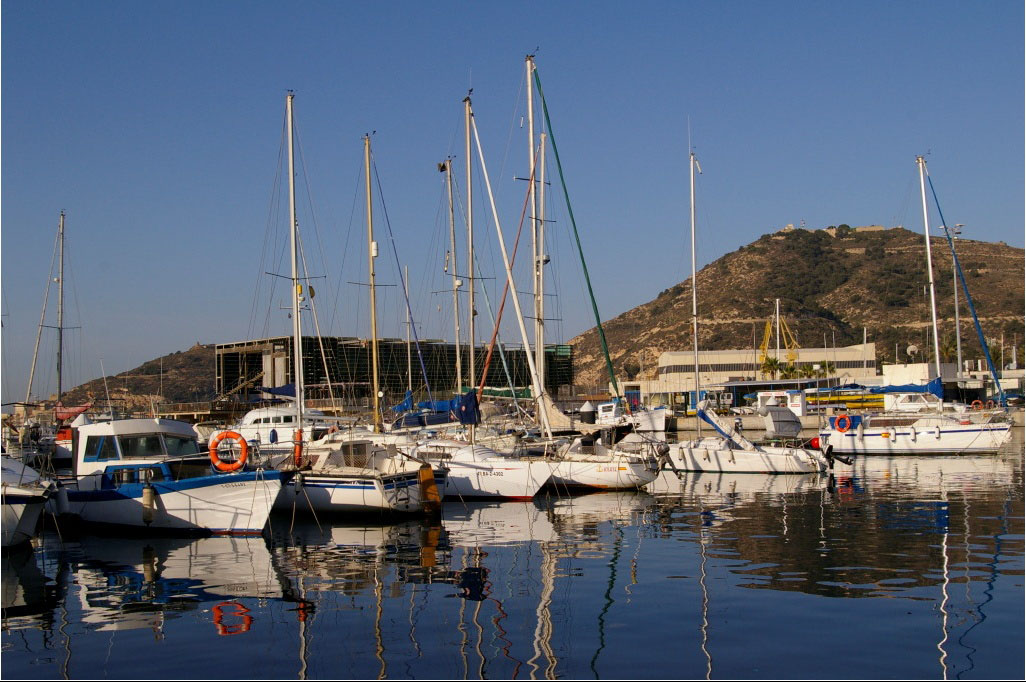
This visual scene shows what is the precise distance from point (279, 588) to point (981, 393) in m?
72.0

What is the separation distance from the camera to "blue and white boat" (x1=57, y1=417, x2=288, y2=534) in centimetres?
2308

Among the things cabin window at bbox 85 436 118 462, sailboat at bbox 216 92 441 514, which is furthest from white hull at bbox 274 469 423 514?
cabin window at bbox 85 436 118 462

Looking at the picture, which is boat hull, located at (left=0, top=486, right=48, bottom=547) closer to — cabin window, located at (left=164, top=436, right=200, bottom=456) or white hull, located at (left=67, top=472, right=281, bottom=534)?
white hull, located at (left=67, top=472, right=281, bottom=534)

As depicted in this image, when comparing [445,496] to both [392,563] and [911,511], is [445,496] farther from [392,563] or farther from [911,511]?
[911,511]

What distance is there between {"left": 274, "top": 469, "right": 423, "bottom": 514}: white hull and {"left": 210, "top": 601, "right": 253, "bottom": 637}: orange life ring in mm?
9679

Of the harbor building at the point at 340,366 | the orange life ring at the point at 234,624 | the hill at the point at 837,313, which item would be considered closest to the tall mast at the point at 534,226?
the orange life ring at the point at 234,624

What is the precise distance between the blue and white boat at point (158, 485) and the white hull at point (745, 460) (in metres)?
18.7

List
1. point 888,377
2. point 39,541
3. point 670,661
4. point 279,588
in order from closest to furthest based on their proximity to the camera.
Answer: point 670,661 → point 279,588 → point 39,541 → point 888,377

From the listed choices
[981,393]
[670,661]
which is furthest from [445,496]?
[981,393]

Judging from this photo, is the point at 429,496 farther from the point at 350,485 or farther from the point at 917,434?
the point at 917,434

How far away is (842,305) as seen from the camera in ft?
614

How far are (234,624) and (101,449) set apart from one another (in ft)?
46.7

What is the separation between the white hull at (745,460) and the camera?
36.8 m

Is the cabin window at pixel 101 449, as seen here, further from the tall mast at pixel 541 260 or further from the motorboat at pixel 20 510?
the tall mast at pixel 541 260
